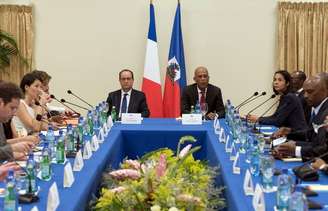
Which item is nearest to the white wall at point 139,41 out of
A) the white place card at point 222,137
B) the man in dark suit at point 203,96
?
the man in dark suit at point 203,96

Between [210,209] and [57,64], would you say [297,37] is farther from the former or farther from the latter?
[210,209]

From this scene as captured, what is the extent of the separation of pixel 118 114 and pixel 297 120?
1.90m

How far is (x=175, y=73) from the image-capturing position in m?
6.53

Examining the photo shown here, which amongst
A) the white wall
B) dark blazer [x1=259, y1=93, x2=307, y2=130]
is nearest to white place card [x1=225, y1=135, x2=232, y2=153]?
dark blazer [x1=259, y1=93, x2=307, y2=130]

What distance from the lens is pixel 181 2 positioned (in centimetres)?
657

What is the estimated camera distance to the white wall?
6586 mm

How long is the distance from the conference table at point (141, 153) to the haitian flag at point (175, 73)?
4.59ft

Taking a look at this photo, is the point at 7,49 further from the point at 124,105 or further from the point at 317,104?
the point at 317,104

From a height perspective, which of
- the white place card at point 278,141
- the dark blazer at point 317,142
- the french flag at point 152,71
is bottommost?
the white place card at point 278,141

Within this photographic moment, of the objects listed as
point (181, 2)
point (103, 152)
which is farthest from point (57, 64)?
point (103, 152)

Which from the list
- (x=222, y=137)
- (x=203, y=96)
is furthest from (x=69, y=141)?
(x=203, y=96)

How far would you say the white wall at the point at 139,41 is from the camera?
21.6 ft

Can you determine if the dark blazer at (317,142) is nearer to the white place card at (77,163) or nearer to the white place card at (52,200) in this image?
the white place card at (77,163)

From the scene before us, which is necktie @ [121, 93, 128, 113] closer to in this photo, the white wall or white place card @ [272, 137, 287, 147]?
the white wall
